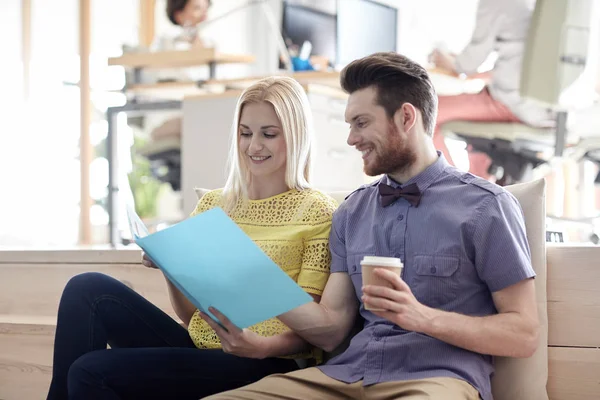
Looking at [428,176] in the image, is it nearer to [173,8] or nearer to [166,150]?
[166,150]

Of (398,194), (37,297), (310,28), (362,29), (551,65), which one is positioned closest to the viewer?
(398,194)

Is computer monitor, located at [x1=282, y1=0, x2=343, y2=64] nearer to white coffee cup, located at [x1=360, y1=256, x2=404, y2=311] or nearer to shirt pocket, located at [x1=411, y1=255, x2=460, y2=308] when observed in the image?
shirt pocket, located at [x1=411, y1=255, x2=460, y2=308]

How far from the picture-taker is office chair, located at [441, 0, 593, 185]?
341cm

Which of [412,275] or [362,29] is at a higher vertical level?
[362,29]

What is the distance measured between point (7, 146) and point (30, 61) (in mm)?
547

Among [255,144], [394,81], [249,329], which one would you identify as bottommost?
[249,329]

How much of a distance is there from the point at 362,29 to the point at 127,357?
308 centimetres

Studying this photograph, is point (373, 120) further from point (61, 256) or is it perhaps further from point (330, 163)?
point (330, 163)

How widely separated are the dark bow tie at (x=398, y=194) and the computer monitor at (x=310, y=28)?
110 inches

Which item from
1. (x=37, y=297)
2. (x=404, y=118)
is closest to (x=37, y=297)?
(x=37, y=297)

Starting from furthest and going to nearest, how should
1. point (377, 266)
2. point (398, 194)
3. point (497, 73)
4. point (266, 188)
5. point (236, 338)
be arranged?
point (497, 73) < point (266, 188) < point (398, 194) < point (236, 338) < point (377, 266)

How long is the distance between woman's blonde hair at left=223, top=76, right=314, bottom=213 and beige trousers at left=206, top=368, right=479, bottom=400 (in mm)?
431

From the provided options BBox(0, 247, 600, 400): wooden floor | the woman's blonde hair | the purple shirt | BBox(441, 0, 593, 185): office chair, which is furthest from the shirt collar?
BBox(441, 0, 593, 185): office chair

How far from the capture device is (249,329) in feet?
5.15
